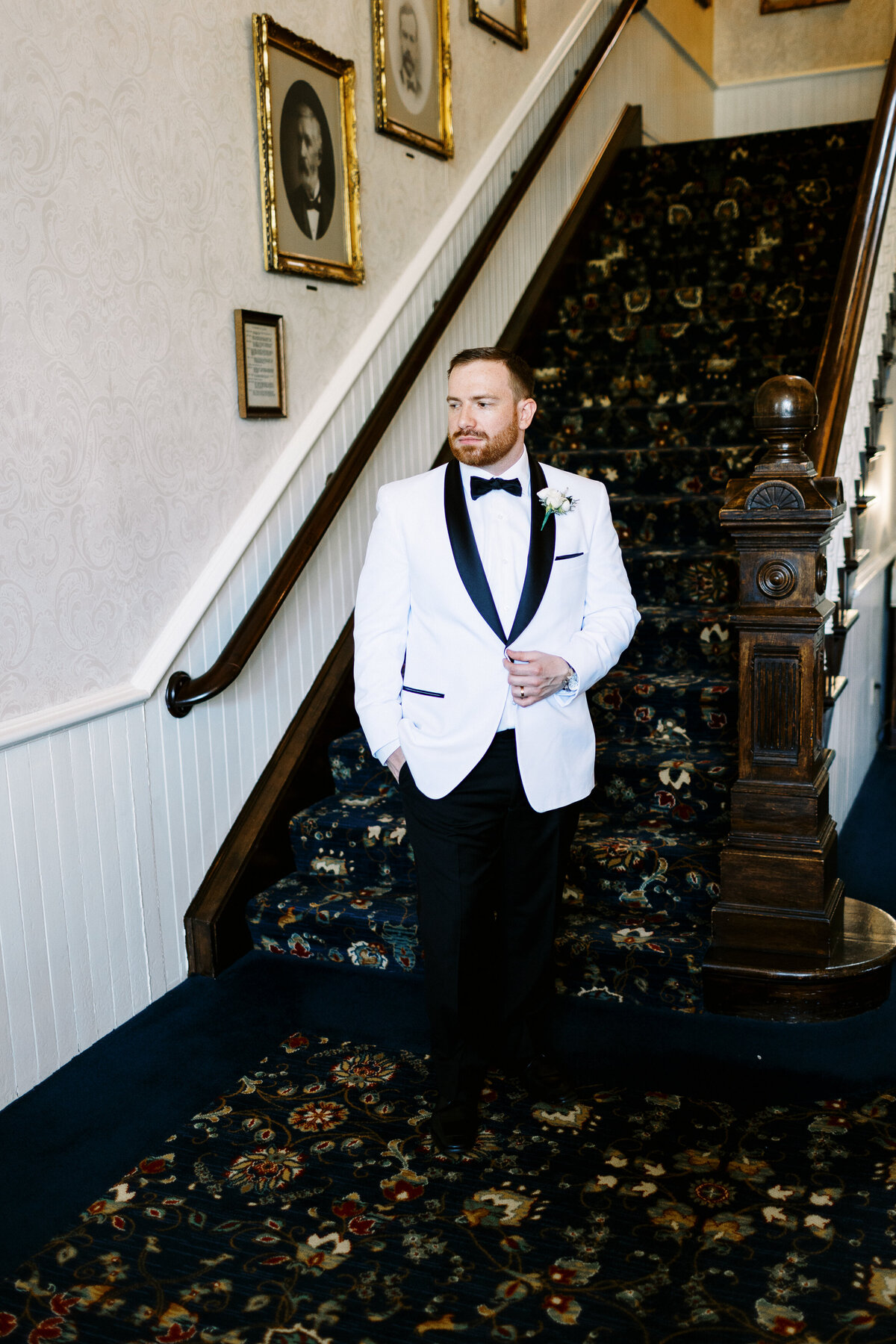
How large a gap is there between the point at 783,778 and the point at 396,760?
1132 millimetres

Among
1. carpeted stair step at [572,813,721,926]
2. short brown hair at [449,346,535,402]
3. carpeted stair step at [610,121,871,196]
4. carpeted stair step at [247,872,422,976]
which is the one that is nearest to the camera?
short brown hair at [449,346,535,402]

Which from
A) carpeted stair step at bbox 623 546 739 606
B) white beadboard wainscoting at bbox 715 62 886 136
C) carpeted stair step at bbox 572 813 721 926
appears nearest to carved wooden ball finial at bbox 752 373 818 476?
carpeted stair step at bbox 572 813 721 926

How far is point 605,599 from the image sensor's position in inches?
106

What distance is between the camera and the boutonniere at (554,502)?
2.56 meters

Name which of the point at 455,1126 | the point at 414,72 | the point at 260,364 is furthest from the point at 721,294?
the point at 455,1126

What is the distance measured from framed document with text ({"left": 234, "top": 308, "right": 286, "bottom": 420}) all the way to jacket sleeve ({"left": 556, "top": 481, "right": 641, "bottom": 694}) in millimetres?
1415

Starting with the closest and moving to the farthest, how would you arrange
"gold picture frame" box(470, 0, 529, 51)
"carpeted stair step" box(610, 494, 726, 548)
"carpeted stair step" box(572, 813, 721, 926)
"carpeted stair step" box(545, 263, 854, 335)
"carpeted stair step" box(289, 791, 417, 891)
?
"carpeted stair step" box(572, 813, 721, 926)
"carpeted stair step" box(289, 791, 417, 891)
"carpeted stair step" box(610, 494, 726, 548)
"gold picture frame" box(470, 0, 529, 51)
"carpeted stair step" box(545, 263, 854, 335)

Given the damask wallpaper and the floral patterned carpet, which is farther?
the damask wallpaper

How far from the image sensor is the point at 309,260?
13.0 feet

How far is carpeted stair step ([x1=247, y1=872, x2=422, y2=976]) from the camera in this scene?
11.5 feet

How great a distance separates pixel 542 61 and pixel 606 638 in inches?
172

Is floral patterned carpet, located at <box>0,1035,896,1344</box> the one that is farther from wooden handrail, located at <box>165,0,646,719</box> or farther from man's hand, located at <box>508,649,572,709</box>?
wooden handrail, located at <box>165,0,646,719</box>

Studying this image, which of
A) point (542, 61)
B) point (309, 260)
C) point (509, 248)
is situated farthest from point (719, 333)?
point (309, 260)

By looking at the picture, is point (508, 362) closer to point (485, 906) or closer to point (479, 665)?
point (479, 665)
